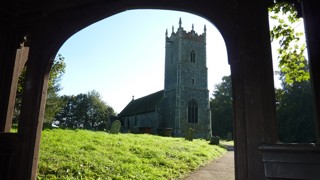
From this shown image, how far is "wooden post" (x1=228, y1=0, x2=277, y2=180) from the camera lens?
1.99 meters

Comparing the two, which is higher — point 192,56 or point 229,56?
point 192,56

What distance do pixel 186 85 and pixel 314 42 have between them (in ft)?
106

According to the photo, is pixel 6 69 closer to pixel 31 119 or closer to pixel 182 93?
pixel 31 119

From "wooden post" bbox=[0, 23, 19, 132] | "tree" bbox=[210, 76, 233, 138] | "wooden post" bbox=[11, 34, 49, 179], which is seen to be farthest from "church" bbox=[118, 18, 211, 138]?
"wooden post" bbox=[11, 34, 49, 179]

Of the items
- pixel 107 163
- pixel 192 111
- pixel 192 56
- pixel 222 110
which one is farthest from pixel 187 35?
pixel 107 163

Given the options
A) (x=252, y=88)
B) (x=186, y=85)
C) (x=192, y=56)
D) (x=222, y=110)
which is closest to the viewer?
(x=252, y=88)

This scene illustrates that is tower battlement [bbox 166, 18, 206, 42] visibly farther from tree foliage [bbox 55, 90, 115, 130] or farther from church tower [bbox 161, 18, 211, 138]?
tree foliage [bbox 55, 90, 115, 130]

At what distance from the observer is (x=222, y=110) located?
157ft

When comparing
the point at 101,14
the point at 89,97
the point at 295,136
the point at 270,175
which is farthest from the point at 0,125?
the point at 89,97

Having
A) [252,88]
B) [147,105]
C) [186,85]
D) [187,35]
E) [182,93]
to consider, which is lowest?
[252,88]

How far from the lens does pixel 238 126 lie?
2107mm

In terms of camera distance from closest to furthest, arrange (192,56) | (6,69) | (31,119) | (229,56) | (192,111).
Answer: (229,56)
(31,119)
(6,69)
(192,111)
(192,56)

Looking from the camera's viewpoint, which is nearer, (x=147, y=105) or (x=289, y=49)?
(x=289, y=49)

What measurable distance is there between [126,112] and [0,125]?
40.8 meters
